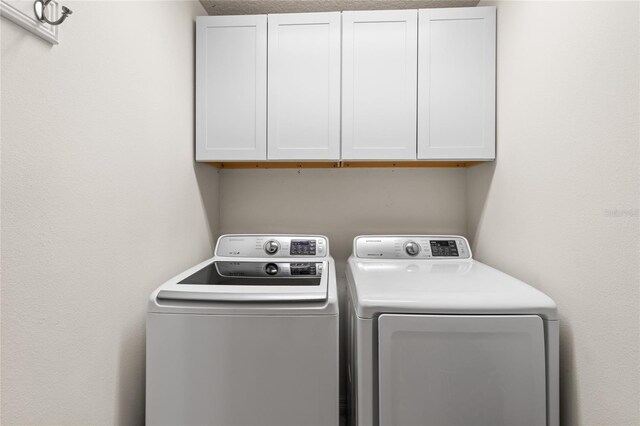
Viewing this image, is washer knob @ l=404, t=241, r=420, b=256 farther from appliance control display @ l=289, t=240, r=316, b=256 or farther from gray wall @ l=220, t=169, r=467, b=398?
appliance control display @ l=289, t=240, r=316, b=256

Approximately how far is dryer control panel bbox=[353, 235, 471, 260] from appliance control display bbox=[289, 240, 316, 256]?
25cm

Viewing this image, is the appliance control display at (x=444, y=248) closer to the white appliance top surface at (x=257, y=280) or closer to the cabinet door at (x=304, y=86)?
the white appliance top surface at (x=257, y=280)

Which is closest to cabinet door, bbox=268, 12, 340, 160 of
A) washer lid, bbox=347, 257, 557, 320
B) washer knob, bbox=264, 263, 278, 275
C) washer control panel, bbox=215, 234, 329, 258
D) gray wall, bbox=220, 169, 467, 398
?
gray wall, bbox=220, 169, 467, 398

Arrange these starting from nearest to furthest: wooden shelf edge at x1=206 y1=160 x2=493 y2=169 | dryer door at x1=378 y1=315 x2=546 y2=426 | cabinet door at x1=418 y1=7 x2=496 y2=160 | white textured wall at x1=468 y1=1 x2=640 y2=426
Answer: white textured wall at x1=468 y1=1 x2=640 y2=426 < dryer door at x1=378 y1=315 x2=546 y2=426 < cabinet door at x1=418 y1=7 x2=496 y2=160 < wooden shelf edge at x1=206 y1=160 x2=493 y2=169

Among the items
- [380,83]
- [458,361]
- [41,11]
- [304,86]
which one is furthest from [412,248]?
[41,11]

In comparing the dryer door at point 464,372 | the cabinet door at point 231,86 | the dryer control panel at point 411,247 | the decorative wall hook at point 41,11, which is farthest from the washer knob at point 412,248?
the decorative wall hook at point 41,11

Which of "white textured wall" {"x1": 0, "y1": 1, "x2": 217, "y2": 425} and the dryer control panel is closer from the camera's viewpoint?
"white textured wall" {"x1": 0, "y1": 1, "x2": 217, "y2": 425}

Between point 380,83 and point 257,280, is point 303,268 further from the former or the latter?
point 380,83

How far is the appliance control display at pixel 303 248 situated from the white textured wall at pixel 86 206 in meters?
0.65

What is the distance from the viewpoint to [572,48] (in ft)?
3.46

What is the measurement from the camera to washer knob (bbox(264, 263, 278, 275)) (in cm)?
166

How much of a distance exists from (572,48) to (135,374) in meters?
2.00

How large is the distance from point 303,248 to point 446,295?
93 centimetres

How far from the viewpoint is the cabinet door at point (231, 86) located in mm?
1682
